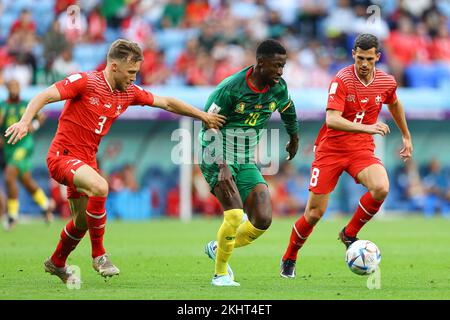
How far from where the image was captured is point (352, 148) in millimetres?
11570

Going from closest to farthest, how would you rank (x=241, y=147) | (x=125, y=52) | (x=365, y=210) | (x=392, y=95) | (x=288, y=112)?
(x=125, y=52) < (x=241, y=147) < (x=288, y=112) < (x=365, y=210) < (x=392, y=95)

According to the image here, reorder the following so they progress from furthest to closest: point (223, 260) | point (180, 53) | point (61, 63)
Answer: point (180, 53)
point (61, 63)
point (223, 260)

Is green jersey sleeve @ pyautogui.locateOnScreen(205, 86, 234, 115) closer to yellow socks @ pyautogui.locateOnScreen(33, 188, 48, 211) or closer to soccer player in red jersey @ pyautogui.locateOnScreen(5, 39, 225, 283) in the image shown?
soccer player in red jersey @ pyautogui.locateOnScreen(5, 39, 225, 283)

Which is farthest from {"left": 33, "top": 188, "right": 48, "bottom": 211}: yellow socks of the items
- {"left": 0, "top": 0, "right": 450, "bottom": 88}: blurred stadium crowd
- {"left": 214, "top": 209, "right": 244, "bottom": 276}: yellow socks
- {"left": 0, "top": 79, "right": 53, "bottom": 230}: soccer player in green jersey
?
{"left": 214, "top": 209, "right": 244, "bottom": 276}: yellow socks

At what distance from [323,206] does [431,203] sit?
15.3 m

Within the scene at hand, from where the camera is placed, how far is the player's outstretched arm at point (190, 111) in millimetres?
10406

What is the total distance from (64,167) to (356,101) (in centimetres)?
347

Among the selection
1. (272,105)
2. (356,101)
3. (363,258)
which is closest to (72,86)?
(272,105)

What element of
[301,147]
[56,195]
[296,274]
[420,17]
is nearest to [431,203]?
[301,147]

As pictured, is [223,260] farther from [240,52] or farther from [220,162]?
[240,52]

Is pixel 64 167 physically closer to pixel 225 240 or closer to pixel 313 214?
pixel 225 240

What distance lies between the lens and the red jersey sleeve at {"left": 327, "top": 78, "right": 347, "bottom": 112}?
11.2 metres

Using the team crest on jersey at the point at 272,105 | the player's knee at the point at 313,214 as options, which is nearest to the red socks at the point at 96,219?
the team crest on jersey at the point at 272,105

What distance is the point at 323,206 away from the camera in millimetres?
11438
